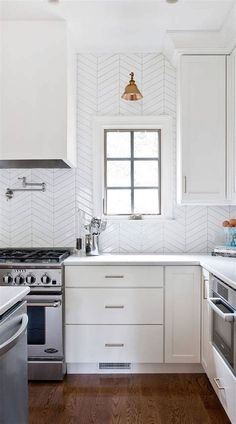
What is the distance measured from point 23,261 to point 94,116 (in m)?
1.44

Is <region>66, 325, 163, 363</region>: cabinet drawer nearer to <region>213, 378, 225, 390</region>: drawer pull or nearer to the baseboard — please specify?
the baseboard

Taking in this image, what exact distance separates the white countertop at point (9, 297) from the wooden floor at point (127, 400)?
112 cm

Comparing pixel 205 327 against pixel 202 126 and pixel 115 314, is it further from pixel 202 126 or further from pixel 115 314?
pixel 202 126

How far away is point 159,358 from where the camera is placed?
272 centimetres

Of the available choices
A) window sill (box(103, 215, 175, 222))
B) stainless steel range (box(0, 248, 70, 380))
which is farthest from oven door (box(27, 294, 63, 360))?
window sill (box(103, 215, 175, 222))

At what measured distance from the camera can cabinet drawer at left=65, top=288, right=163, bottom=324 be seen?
2.72 meters

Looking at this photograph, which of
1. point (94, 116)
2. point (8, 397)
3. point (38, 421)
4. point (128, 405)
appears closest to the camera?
point (8, 397)

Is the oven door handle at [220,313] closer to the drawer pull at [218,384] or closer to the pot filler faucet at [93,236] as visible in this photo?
the drawer pull at [218,384]

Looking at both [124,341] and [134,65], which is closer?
[124,341]

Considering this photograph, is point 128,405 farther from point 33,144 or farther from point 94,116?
point 94,116

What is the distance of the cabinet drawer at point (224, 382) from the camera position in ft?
6.11

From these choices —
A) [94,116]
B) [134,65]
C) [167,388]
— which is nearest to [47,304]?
[167,388]

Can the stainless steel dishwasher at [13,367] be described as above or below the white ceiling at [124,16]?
below

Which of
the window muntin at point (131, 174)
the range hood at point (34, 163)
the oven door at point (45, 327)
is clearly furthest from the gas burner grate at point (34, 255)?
the range hood at point (34, 163)
